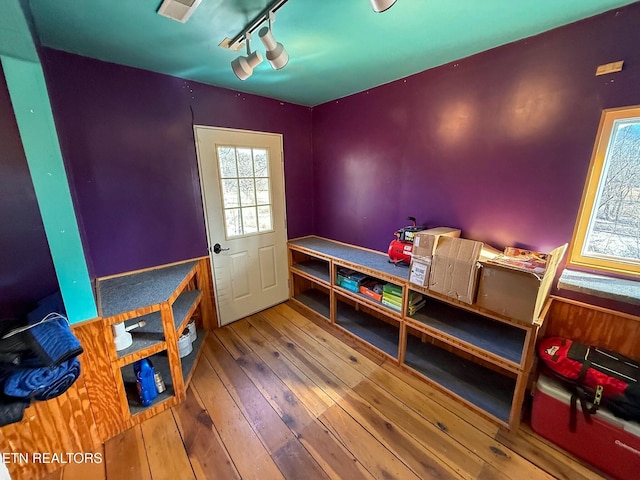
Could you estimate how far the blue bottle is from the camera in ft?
5.40

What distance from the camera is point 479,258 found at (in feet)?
4.82

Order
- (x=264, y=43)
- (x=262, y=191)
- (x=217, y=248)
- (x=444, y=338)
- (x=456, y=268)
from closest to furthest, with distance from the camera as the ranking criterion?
(x=264, y=43) → (x=456, y=268) → (x=444, y=338) → (x=217, y=248) → (x=262, y=191)

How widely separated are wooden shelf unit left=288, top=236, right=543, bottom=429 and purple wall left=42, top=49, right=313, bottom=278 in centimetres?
131

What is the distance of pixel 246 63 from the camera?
1.49 m

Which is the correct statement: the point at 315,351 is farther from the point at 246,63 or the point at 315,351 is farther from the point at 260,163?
the point at 246,63

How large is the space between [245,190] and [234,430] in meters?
1.96

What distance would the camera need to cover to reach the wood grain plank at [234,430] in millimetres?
1356

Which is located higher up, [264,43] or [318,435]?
[264,43]

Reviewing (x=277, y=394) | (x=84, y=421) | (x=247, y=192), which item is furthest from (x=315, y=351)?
(x=247, y=192)

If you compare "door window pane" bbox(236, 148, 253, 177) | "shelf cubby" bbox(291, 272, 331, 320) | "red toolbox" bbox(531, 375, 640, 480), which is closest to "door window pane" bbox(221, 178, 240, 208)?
"door window pane" bbox(236, 148, 253, 177)

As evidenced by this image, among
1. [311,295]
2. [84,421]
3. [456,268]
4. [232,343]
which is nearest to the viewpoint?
[84,421]

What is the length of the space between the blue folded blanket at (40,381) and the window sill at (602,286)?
2.42 m

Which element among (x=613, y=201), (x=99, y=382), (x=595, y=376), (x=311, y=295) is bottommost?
(x=311, y=295)

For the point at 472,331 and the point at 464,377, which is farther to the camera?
the point at 464,377
